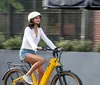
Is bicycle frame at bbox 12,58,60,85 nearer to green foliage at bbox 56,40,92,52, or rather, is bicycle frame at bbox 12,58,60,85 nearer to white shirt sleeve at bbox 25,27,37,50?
white shirt sleeve at bbox 25,27,37,50

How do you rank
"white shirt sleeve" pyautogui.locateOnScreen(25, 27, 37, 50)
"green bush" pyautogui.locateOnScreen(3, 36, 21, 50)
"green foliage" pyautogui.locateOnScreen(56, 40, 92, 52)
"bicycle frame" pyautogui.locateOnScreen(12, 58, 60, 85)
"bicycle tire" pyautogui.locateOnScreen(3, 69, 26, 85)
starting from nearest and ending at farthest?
"white shirt sleeve" pyautogui.locateOnScreen(25, 27, 37, 50) → "bicycle frame" pyautogui.locateOnScreen(12, 58, 60, 85) → "bicycle tire" pyautogui.locateOnScreen(3, 69, 26, 85) → "green foliage" pyautogui.locateOnScreen(56, 40, 92, 52) → "green bush" pyautogui.locateOnScreen(3, 36, 21, 50)

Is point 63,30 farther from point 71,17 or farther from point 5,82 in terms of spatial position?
point 5,82

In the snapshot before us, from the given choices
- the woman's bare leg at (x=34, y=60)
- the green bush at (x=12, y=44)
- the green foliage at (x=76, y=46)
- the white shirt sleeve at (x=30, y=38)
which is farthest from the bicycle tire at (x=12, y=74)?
the green foliage at (x=76, y=46)

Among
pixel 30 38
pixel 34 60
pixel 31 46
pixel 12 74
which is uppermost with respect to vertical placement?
pixel 30 38

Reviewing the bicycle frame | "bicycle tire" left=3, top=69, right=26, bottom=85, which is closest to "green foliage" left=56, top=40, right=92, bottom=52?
"bicycle tire" left=3, top=69, right=26, bottom=85

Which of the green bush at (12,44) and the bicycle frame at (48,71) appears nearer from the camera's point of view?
the bicycle frame at (48,71)

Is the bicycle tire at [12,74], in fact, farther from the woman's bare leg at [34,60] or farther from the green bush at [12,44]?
the green bush at [12,44]

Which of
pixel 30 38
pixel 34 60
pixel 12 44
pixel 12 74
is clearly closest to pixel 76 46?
pixel 12 44

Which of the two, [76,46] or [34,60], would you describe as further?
[76,46]

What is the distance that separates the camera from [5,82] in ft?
28.8

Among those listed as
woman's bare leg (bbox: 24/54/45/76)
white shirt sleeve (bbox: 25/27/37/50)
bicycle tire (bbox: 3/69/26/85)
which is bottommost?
bicycle tire (bbox: 3/69/26/85)

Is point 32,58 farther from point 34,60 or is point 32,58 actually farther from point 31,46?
point 31,46

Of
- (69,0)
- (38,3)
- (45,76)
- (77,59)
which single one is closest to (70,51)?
(77,59)

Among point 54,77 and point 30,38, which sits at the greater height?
point 30,38
